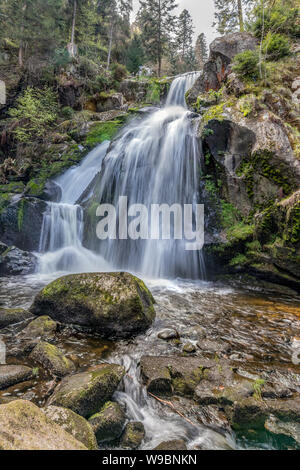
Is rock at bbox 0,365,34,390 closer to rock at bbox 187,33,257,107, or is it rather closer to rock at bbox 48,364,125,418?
rock at bbox 48,364,125,418

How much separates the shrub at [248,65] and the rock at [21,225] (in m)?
8.57

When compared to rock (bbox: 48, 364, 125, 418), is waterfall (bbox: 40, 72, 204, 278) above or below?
above

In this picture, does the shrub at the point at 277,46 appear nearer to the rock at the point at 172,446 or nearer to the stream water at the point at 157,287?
the stream water at the point at 157,287

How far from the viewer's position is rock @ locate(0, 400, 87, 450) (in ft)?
4.73

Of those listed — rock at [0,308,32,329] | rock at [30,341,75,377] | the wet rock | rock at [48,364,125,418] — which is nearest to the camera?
rock at [48,364,125,418]

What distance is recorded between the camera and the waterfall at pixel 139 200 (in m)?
7.61

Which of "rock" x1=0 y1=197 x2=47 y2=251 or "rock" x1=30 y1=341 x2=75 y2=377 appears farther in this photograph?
"rock" x1=0 y1=197 x2=47 y2=251

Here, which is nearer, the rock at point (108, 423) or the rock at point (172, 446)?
the rock at point (172, 446)

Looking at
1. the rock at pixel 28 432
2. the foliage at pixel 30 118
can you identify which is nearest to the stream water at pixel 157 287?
the rock at pixel 28 432

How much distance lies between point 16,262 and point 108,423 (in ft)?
22.4

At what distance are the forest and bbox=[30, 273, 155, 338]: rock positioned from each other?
24 millimetres

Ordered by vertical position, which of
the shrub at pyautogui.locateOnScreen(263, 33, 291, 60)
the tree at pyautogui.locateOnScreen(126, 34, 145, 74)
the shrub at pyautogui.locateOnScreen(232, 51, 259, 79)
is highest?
the tree at pyautogui.locateOnScreen(126, 34, 145, 74)

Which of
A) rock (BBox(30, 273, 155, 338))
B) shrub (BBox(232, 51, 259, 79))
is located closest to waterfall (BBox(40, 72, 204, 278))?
shrub (BBox(232, 51, 259, 79))
